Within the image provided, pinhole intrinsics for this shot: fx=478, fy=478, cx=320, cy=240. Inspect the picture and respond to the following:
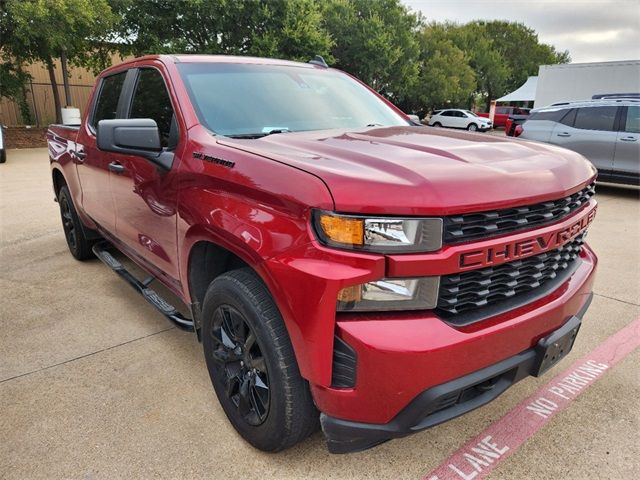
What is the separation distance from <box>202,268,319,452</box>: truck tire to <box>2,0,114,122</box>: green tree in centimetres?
1529

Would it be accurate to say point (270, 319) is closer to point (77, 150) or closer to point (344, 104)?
point (344, 104)

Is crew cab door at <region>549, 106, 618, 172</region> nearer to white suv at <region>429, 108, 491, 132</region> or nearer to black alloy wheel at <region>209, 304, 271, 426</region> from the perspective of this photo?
black alloy wheel at <region>209, 304, 271, 426</region>

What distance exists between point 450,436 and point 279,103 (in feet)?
6.76

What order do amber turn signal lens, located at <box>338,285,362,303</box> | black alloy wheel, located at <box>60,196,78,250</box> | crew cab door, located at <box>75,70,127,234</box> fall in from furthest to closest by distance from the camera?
black alloy wheel, located at <box>60,196,78,250</box> < crew cab door, located at <box>75,70,127,234</box> < amber turn signal lens, located at <box>338,285,362,303</box>

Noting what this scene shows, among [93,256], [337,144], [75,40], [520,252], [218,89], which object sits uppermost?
[75,40]

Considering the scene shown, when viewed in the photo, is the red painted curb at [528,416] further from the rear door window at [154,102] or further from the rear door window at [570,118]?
the rear door window at [570,118]

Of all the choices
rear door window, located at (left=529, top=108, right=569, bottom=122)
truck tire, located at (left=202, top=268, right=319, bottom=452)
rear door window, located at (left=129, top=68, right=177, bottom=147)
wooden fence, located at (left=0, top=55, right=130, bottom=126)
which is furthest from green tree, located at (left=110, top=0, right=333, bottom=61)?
truck tire, located at (left=202, top=268, right=319, bottom=452)

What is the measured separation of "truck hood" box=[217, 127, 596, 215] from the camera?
1647 millimetres

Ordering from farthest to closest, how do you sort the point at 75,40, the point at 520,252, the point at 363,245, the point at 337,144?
the point at 75,40, the point at 337,144, the point at 520,252, the point at 363,245

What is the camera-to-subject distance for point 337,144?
88.3 inches

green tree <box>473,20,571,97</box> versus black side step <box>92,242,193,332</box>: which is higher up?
green tree <box>473,20,571,97</box>

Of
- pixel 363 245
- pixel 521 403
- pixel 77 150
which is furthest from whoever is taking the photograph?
pixel 77 150

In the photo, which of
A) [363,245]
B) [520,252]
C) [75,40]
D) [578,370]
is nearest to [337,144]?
[363,245]

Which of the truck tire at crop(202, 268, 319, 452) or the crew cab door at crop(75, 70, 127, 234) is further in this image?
the crew cab door at crop(75, 70, 127, 234)
